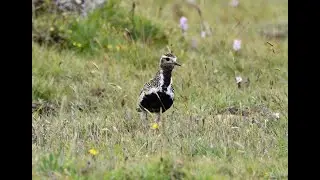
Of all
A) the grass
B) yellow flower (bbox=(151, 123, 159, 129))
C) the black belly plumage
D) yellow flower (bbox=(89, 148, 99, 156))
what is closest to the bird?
the black belly plumage

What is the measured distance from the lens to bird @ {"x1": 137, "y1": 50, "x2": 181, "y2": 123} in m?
7.26

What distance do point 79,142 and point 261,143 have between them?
1440 mm

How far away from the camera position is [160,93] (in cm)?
727

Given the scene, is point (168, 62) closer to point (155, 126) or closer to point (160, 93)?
point (160, 93)

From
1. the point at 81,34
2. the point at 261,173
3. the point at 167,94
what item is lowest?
the point at 261,173

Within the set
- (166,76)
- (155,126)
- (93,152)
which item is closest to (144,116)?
(166,76)

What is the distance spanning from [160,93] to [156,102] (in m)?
0.09

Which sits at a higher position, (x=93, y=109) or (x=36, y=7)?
(x=36, y=7)

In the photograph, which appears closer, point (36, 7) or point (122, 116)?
point (122, 116)

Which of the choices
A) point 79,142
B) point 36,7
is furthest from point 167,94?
point 36,7

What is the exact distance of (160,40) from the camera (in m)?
10.9

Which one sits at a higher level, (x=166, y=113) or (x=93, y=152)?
(x=166, y=113)
